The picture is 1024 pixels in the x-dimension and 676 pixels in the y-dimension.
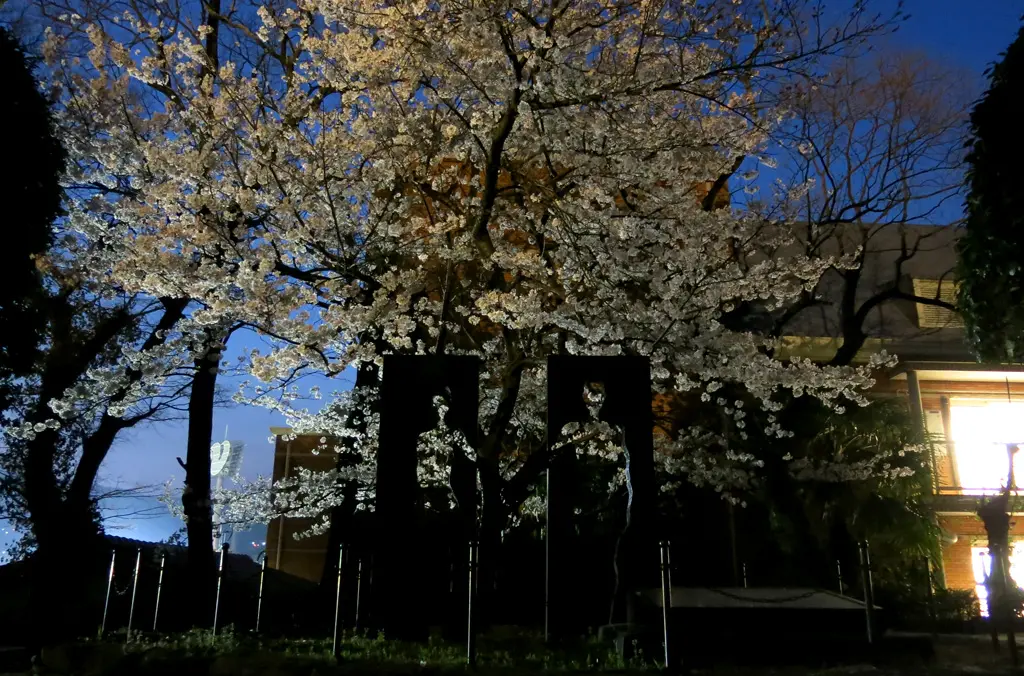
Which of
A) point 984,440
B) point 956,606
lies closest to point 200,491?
point 956,606

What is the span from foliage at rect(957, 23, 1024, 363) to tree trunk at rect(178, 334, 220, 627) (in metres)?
11.8

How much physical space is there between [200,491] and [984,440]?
692 inches

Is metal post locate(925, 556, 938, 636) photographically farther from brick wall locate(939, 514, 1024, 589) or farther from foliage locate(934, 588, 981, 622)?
brick wall locate(939, 514, 1024, 589)

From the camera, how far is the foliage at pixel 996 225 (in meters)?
6.68

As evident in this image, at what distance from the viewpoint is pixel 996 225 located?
6.84 metres

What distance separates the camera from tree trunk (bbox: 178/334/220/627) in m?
13.9

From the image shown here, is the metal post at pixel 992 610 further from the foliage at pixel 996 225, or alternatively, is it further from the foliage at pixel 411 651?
the foliage at pixel 411 651

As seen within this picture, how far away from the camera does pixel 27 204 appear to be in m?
7.54

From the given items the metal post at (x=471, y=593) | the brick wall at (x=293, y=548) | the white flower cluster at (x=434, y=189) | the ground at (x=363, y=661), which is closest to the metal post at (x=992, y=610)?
the ground at (x=363, y=661)

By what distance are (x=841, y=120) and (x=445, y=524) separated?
1231 centimetres

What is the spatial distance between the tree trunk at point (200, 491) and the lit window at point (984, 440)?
16.3m

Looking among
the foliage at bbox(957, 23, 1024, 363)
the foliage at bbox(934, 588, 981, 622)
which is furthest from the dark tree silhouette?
the foliage at bbox(934, 588, 981, 622)

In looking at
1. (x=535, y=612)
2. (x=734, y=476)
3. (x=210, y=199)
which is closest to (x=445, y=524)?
(x=535, y=612)

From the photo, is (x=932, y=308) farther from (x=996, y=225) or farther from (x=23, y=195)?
(x=23, y=195)
